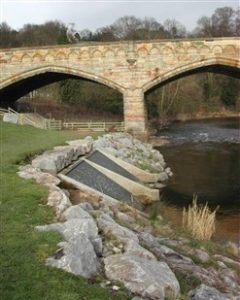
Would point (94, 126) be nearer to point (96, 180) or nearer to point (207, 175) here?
point (207, 175)

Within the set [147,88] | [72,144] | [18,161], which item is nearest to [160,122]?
[147,88]

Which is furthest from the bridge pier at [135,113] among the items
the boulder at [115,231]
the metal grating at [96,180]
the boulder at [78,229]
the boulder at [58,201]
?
the boulder at [78,229]

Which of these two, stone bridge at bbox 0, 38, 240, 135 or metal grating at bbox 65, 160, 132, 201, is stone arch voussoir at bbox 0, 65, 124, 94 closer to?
stone bridge at bbox 0, 38, 240, 135

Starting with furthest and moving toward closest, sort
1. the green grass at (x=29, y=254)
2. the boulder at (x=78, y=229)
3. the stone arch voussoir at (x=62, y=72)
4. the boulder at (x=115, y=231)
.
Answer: the stone arch voussoir at (x=62, y=72) → the boulder at (x=115, y=231) → the boulder at (x=78, y=229) → the green grass at (x=29, y=254)

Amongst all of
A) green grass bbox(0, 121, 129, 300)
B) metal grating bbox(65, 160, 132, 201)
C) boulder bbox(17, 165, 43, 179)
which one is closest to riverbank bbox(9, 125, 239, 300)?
green grass bbox(0, 121, 129, 300)

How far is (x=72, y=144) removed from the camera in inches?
761

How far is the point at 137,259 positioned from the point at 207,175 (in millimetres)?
17840

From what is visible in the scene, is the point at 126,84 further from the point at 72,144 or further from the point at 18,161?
the point at 18,161

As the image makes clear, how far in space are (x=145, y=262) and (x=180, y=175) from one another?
17.7 meters

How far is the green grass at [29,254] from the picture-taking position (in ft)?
19.0

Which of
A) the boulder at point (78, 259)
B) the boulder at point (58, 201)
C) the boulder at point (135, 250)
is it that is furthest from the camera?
the boulder at point (58, 201)

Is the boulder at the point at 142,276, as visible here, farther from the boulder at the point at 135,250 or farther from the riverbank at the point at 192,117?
the riverbank at the point at 192,117

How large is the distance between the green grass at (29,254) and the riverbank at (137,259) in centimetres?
11

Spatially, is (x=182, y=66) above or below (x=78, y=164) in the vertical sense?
above
